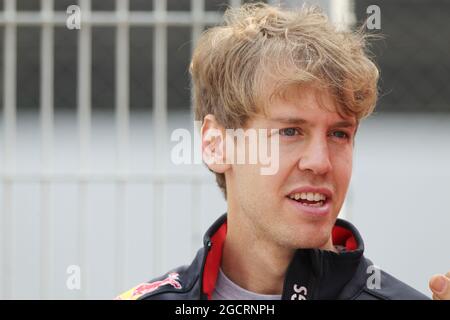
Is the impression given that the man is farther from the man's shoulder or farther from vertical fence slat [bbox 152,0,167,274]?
vertical fence slat [bbox 152,0,167,274]

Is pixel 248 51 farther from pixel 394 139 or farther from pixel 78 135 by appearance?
pixel 394 139

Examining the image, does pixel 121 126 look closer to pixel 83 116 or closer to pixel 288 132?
pixel 83 116

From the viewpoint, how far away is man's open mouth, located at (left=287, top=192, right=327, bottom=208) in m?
1.37

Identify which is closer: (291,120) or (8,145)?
(291,120)

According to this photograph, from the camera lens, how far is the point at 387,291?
1416 millimetres

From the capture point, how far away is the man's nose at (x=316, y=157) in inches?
52.9

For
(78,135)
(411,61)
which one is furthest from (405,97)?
(78,135)

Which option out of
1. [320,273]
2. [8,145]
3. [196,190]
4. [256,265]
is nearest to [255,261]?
[256,265]

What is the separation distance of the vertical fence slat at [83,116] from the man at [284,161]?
43.4 inches

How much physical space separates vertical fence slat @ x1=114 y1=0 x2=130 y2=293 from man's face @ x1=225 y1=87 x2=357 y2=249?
1.27 m

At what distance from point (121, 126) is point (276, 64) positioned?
1260 mm

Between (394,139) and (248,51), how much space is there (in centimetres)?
285

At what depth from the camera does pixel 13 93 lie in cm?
267

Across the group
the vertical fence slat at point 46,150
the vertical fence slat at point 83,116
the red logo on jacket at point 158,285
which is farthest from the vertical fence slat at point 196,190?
the red logo on jacket at point 158,285
